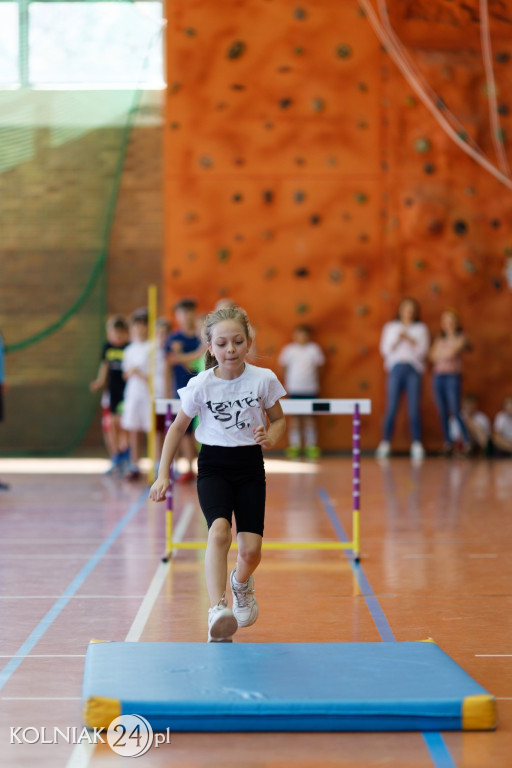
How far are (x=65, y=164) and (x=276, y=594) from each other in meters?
7.07

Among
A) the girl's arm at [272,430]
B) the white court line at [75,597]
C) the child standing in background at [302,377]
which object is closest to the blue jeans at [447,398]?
the child standing in background at [302,377]

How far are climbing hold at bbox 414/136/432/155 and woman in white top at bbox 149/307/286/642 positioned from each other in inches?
353

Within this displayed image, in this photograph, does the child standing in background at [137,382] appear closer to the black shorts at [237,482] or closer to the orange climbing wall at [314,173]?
the orange climbing wall at [314,173]

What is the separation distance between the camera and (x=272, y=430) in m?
3.90

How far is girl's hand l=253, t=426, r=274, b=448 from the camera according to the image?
12.3 ft

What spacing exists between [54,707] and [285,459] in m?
8.62

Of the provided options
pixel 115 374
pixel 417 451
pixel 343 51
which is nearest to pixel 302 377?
pixel 417 451

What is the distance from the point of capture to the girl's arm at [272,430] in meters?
Result: 3.77

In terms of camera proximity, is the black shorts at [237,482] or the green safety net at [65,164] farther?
the green safety net at [65,164]

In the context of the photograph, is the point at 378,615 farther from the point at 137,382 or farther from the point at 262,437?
the point at 137,382

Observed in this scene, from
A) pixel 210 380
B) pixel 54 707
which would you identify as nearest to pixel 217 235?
pixel 210 380

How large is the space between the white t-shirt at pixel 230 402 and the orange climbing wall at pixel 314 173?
8432 mm

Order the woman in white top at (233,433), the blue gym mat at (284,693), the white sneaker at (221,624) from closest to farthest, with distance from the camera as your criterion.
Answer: the blue gym mat at (284,693) < the white sneaker at (221,624) < the woman in white top at (233,433)

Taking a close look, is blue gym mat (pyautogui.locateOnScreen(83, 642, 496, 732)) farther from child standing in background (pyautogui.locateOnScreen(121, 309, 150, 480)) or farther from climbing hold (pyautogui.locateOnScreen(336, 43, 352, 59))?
climbing hold (pyautogui.locateOnScreen(336, 43, 352, 59))
